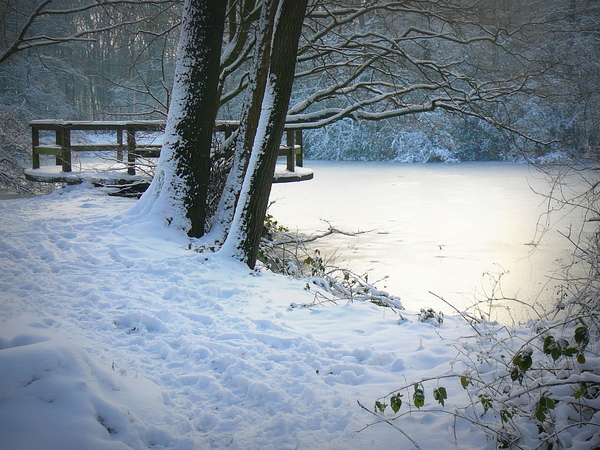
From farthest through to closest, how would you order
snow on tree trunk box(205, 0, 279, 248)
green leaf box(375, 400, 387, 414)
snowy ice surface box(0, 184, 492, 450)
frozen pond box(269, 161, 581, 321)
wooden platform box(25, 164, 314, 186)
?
wooden platform box(25, 164, 314, 186) < frozen pond box(269, 161, 581, 321) < snow on tree trunk box(205, 0, 279, 248) < green leaf box(375, 400, 387, 414) < snowy ice surface box(0, 184, 492, 450)

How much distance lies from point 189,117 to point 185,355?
135 inches

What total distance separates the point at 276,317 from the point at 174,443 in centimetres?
175

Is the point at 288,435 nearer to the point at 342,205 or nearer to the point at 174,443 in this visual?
the point at 174,443

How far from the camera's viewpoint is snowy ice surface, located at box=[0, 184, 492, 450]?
227 centimetres

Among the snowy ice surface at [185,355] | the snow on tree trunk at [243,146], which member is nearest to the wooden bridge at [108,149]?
the snow on tree trunk at [243,146]

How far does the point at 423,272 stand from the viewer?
7.20 meters

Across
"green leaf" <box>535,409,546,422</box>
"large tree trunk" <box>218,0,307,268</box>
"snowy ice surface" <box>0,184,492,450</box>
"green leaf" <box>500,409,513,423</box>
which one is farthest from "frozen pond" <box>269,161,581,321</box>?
"green leaf" <box>535,409,546,422</box>

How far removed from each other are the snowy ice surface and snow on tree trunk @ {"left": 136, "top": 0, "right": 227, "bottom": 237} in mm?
582

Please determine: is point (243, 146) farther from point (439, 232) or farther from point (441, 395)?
point (439, 232)

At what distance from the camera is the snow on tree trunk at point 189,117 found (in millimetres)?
5918

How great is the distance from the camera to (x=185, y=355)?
3.26m

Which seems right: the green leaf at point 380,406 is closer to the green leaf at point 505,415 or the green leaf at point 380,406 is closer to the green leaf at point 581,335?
the green leaf at point 505,415

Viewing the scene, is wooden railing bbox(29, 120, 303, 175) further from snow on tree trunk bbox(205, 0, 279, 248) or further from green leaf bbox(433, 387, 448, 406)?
green leaf bbox(433, 387, 448, 406)

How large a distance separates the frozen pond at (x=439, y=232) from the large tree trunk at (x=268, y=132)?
1950mm
